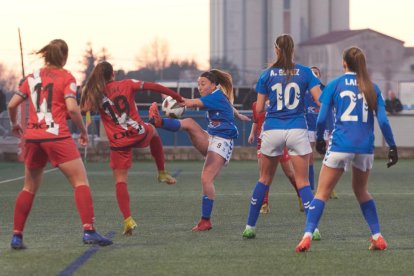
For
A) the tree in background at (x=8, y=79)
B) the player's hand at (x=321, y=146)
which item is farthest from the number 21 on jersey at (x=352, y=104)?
the tree in background at (x=8, y=79)

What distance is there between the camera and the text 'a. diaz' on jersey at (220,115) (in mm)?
12383

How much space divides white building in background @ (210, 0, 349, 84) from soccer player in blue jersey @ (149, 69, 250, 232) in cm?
14600

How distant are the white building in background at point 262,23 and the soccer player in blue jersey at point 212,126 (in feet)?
479

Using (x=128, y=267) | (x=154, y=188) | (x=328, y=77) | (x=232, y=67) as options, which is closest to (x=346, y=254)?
(x=128, y=267)

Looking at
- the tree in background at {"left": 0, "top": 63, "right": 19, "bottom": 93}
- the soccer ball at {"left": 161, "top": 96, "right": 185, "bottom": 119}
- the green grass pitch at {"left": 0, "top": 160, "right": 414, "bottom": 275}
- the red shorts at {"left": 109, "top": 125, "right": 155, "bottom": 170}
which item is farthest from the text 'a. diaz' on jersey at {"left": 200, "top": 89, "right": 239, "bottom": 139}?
the tree in background at {"left": 0, "top": 63, "right": 19, "bottom": 93}

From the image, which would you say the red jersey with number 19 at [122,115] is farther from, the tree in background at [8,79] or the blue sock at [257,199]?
the tree in background at [8,79]

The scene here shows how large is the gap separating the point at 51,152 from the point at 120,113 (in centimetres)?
151

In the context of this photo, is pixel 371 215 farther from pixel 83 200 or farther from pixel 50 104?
pixel 50 104

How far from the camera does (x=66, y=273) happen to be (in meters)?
8.92

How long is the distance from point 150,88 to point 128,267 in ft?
8.64

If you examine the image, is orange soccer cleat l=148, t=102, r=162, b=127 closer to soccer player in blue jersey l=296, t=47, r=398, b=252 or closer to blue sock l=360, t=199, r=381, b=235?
soccer player in blue jersey l=296, t=47, r=398, b=252

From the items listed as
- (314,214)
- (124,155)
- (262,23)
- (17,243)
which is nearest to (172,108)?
(124,155)

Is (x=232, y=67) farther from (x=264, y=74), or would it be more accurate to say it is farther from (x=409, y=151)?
(x=264, y=74)

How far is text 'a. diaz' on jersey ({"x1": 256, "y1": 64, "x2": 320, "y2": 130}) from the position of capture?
435 inches
